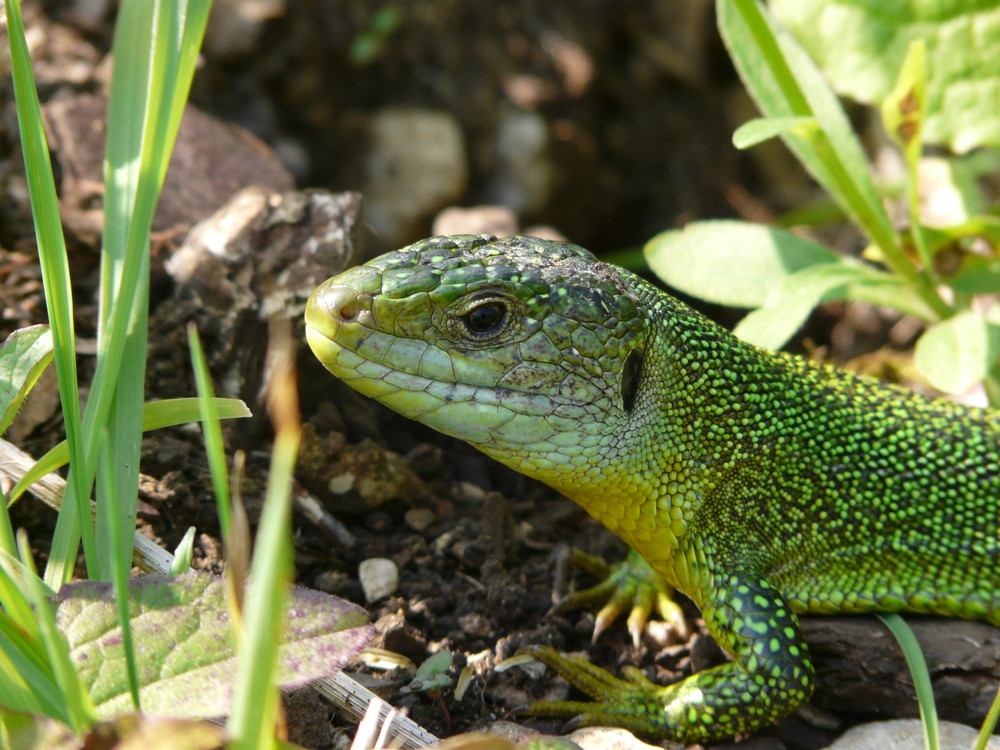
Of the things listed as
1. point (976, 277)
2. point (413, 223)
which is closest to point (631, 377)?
point (976, 277)

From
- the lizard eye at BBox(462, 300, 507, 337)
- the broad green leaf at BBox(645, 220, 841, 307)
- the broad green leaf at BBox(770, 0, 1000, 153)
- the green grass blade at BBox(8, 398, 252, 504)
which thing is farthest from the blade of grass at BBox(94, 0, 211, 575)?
the broad green leaf at BBox(770, 0, 1000, 153)

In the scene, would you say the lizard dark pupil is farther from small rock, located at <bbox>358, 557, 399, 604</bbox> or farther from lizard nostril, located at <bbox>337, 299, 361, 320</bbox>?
small rock, located at <bbox>358, 557, 399, 604</bbox>

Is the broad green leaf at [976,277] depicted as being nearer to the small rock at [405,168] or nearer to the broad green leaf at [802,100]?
the broad green leaf at [802,100]

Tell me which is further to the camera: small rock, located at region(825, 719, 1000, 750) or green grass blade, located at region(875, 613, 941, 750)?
small rock, located at region(825, 719, 1000, 750)

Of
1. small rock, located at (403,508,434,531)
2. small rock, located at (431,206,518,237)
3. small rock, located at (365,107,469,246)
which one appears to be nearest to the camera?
small rock, located at (403,508,434,531)

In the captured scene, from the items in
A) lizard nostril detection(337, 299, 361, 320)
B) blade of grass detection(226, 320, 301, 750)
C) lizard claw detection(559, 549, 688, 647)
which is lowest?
lizard claw detection(559, 549, 688, 647)

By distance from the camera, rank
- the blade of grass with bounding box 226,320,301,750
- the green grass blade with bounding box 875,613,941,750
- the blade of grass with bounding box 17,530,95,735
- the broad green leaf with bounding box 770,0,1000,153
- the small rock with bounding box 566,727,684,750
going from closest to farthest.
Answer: the blade of grass with bounding box 226,320,301,750
the blade of grass with bounding box 17,530,95,735
the green grass blade with bounding box 875,613,941,750
the small rock with bounding box 566,727,684,750
the broad green leaf with bounding box 770,0,1000,153

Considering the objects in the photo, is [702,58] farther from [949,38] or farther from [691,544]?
[691,544]
